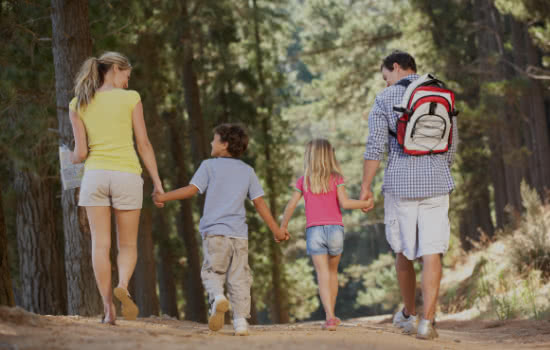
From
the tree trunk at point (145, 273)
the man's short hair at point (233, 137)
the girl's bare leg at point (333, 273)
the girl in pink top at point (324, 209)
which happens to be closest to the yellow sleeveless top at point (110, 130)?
the man's short hair at point (233, 137)

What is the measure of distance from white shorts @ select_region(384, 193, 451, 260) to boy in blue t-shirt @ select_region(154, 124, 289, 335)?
113cm

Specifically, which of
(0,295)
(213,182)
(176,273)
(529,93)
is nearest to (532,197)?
(529,93)

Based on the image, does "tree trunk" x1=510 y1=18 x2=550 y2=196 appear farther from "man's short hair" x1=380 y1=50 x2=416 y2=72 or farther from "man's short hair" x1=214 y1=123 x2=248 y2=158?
"man's short hair" x1=214 y1=123 x2=248 y2=158

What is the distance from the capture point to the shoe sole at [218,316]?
205 inches

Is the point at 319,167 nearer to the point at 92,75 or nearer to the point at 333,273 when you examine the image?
the point at 333,273

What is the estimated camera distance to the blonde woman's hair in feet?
17.9

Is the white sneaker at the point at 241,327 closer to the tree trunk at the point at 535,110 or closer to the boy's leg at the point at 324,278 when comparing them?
the boy's leg at the point at 324,278

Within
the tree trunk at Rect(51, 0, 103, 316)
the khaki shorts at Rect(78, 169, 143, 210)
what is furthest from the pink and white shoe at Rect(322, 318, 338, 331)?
the tree trunk at Rect(51, 0, 103, 316)

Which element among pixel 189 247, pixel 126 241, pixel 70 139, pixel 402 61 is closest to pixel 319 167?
pixel 402 61

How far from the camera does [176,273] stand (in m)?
22.2

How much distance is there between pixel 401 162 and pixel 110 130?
248 cm

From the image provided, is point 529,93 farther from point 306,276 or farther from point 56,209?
point 306,276

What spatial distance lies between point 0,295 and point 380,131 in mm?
3677

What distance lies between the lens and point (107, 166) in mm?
5340
